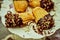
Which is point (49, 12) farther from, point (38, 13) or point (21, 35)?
point (21, 35)

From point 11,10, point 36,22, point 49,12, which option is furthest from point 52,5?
point 11,10

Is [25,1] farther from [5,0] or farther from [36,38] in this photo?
[36,38]

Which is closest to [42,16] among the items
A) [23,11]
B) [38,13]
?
[38,13]

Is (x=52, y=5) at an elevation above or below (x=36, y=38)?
above

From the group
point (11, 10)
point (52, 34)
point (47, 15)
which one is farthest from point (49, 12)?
point (11, 10)

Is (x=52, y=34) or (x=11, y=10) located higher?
(x=11, y=10)

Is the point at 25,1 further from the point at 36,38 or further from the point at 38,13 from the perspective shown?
the point at 36,38

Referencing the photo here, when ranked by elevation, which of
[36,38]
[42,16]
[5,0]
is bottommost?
[36,38]
